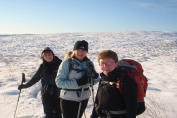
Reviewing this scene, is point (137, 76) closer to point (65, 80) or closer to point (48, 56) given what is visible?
point (65, 80)

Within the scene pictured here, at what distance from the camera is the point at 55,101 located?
435 cm

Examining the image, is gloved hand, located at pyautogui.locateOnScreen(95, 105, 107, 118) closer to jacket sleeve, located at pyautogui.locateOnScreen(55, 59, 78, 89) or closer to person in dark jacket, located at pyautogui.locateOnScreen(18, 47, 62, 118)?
jacket sleeve, located at pyautogui.locateOnScreen(55, 59, 78, 89)

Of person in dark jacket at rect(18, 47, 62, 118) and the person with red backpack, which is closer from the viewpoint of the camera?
the person with red backpack

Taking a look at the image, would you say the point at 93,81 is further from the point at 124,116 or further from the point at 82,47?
the point at 124,116

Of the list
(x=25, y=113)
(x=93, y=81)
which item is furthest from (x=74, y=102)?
(x=25, y=113)

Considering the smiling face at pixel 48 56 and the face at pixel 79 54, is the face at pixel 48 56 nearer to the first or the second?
the smiling face at pixel 48 56

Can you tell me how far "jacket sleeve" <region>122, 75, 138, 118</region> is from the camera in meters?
2.27

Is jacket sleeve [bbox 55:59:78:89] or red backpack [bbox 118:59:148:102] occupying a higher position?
red backpack [bbox 118:59:148:102]

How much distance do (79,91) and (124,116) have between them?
4.12 feet

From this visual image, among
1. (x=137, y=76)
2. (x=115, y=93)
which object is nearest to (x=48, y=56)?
(x=115, y=93)

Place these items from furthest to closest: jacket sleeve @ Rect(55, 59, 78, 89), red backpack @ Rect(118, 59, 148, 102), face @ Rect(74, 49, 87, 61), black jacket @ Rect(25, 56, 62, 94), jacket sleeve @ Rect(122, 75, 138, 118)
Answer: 1. black jacket @ Rect(25, 56, 62, 94)
2. face @ Rect(74, 49, 87, 61)
3. jacket sleeve @ Rect(55, 59, 78, 89)
4. red backpack @ Rect(118, 59, 148, 102)
5. jacket sleeve @ Rect(122, 75, 138, 118)

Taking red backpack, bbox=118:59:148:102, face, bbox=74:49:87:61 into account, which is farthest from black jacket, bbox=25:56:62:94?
red backpack, bbox=118:59:148:102

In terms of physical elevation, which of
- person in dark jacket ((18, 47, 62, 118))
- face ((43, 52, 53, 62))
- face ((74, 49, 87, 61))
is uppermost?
face ((74, 49, 87, 61))

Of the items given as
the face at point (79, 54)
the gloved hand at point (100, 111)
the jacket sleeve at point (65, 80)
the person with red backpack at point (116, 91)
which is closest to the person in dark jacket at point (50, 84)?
the jacket sleeve at point (65, 80)
